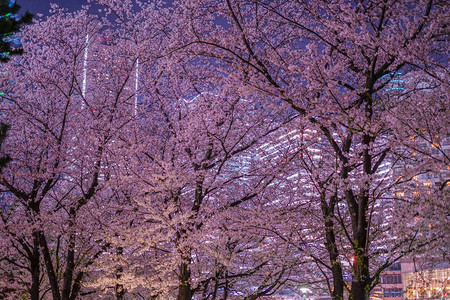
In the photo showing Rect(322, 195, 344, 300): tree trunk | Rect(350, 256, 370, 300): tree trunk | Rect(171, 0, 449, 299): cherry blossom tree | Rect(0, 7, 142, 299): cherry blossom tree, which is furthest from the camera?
Rect(0, 7, 142, 299): cherry blossom tree

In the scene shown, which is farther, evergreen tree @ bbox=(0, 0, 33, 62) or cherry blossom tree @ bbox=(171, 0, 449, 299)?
evergreen tree @ bbox=(0, 0, 33, 62)

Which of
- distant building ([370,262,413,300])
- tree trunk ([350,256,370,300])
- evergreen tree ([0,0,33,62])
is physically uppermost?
evergreen tree ([0,0,33,62])

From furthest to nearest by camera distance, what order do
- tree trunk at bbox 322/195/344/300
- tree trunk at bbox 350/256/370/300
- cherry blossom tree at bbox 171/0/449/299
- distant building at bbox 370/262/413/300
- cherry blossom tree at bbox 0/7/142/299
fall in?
cherry blossom tree at bbox 0/7/142/299
distant building at bbox 370/262/413/300
tree trunk at bbox 322/195/344/300
tree trunk at bbox 350/256/370/300
cherry blossom tree at bbox 171/0/449/299

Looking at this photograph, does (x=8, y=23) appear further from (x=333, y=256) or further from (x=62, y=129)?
(x=333, y=256)

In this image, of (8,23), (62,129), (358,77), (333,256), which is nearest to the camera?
(333,256)

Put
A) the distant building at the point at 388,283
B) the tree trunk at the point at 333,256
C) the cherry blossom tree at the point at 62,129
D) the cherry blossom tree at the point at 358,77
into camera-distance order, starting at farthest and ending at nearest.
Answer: the cherry blossom tree at the point at 62,129, the distant building at the point at 388,283, the tree trunk at the point at 333,256, the cherry blossom tree at the point at 358,77

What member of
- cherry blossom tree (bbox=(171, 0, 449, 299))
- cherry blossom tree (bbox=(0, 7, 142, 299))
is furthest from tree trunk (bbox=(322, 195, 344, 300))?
cherry blossom tree (bbox=(0, 7, 142, 299))

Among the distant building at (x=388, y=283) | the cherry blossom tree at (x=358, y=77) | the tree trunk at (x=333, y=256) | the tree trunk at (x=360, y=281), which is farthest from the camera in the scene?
the distant building at (x=388, y=283)

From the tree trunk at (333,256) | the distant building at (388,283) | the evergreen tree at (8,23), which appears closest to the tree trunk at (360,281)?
the tree trunk at (333,256)

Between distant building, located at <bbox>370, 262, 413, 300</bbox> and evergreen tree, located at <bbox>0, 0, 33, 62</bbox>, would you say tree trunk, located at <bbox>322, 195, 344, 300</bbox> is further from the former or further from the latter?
evergreen tree, located at <bbox>0, 0, 33, 62</bbox>

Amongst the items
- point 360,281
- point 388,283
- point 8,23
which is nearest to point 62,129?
point 8,23

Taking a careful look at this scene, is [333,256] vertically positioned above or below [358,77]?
below

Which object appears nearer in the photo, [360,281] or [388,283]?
[360,281]

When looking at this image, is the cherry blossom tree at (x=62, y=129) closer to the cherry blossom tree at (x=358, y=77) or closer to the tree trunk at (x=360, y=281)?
the cherry blossom tree at (x=358, y=77)
